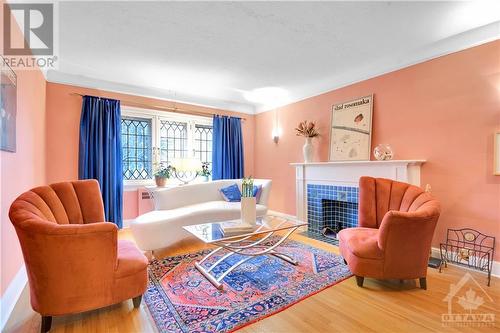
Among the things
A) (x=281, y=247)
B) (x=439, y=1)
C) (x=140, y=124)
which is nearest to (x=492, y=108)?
(x=439, y=1)

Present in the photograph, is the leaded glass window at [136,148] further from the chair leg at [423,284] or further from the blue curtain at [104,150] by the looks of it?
the chair leg at [423,284]

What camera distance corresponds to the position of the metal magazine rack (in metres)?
2.52

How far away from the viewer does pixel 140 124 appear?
4516mm

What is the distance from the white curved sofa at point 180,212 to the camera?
2881 millimetres

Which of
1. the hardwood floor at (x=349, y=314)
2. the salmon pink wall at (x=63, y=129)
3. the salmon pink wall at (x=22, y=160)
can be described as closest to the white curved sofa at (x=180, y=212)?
the hardwood floor at (x=349, y=314)

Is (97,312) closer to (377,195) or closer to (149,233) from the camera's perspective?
(149,233)

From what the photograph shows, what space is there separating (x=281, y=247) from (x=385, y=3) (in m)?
2.82

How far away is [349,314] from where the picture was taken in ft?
5.98

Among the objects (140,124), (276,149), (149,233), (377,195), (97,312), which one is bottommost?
(97,312)

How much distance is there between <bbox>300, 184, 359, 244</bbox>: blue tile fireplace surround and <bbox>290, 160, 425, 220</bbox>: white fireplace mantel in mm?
93

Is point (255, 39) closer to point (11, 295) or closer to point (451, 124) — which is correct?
point (451, 124)

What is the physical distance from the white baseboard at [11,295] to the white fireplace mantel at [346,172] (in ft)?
12.0

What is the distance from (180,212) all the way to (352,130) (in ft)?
9.25

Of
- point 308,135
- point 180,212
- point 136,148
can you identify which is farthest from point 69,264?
point 308,135
